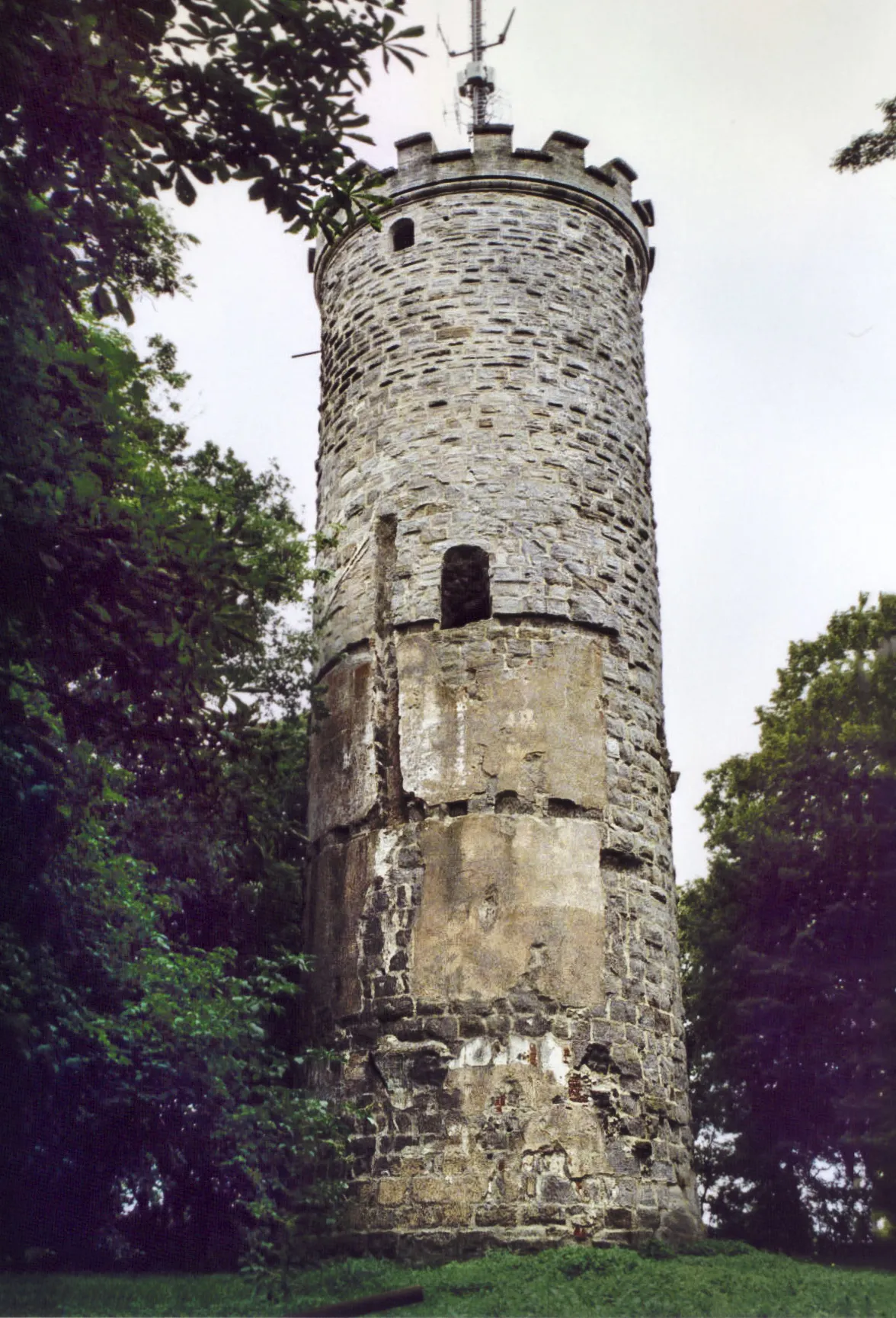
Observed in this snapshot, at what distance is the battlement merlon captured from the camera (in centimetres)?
1165

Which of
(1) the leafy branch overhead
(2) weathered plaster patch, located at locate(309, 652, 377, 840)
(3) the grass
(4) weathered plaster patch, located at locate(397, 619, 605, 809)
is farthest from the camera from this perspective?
(2) weathered plaster patch, located at locate(309, 652, 377, 840)

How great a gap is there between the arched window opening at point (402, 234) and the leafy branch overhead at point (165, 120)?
6395 millimetres

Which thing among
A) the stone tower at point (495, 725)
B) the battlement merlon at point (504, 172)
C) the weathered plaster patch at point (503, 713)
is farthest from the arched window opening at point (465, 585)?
the battlement merlon at point (504, 172)

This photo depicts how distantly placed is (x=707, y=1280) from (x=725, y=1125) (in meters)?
9.01

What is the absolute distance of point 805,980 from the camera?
15062 millimetres

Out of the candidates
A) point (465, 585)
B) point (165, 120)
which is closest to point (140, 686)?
point (165, 120)

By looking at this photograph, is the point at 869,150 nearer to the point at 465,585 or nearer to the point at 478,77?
the point at 465,585

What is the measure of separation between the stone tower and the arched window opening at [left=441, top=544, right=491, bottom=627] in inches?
0.9

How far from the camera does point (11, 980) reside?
289 inches

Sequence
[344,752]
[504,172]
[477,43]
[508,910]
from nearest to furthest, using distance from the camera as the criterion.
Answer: [508,910] → [344,752] → [504,172] → [477,43]

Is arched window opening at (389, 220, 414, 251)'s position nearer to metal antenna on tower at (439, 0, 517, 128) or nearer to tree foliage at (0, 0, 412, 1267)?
tree foliage at (0, 0, 412, 1267)

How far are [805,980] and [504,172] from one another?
9348 millimetres

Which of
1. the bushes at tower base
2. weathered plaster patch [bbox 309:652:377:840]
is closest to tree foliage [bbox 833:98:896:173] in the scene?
weathered plaster patch [bbox 309:652:377:840]

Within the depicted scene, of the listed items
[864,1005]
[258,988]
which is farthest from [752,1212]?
[258,988]
